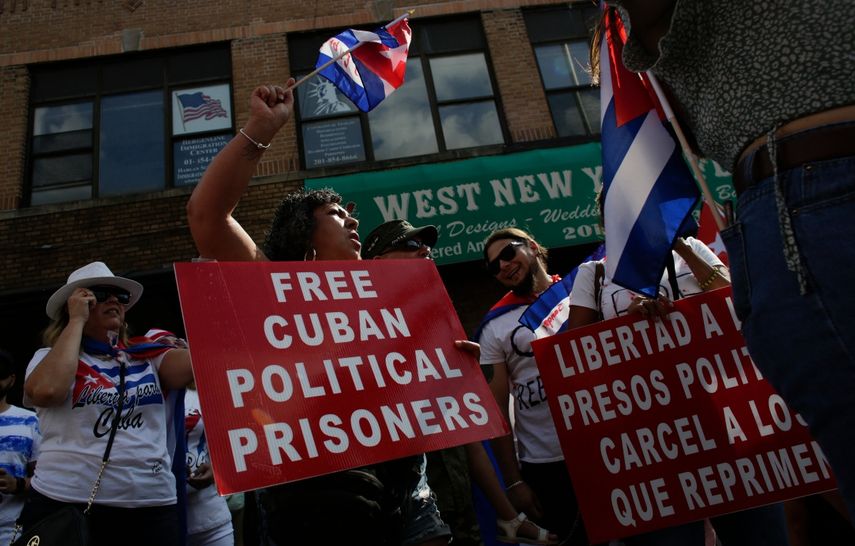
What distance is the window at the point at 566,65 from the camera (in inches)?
372

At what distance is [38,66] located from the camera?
30.7ft

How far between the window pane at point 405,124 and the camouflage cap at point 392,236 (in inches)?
237

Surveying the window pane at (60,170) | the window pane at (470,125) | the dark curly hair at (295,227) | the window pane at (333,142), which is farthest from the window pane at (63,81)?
the dark curly hair at (295,227)

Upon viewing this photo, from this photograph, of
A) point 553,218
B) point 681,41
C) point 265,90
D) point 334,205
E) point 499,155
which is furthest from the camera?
point 499,155

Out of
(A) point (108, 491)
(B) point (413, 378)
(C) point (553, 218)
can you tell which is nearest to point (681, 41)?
(B) point (413, 378)

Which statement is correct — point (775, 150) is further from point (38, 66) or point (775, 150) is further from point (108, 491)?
point (38, 66)

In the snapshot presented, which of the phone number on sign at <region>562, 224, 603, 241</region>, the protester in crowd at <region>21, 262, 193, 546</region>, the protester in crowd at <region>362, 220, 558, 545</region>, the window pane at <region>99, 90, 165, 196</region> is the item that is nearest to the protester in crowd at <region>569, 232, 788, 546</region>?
the protester in crowd at <region>362, 220, 558, 545</region>

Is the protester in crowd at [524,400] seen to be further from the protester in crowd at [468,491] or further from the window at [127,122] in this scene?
the window at [127,122]

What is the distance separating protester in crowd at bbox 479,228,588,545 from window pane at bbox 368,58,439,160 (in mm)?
5878

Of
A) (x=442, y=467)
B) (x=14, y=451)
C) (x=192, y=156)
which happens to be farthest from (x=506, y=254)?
(x=192, y=156)

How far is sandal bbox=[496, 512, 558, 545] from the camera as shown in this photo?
8.63 ft

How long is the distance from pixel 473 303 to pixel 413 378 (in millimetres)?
6642

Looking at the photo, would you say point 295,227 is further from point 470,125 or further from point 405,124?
point 470,125

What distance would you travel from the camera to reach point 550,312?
309 cm
